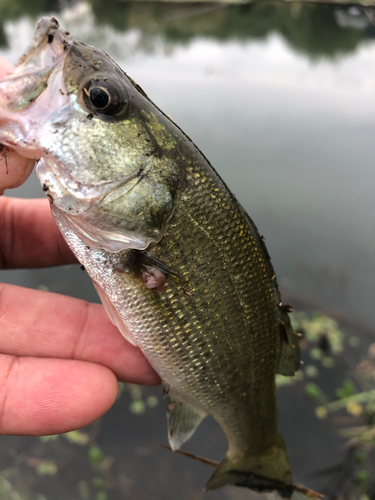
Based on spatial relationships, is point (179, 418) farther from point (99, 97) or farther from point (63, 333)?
point (99, 97)

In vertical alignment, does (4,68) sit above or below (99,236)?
above

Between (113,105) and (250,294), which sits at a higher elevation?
(113,105)

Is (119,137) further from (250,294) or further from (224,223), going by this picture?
(250,294)

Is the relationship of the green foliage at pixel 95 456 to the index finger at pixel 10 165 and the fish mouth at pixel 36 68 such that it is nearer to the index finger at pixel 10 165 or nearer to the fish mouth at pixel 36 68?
the index finger at pixel 10 165

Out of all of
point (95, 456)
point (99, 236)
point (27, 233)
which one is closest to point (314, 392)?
point (95, 456)

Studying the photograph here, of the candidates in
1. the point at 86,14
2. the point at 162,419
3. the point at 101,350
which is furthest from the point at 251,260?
the point at 86,14

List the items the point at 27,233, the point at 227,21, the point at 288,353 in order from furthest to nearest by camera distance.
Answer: the point at 227,21
the point at 27,233
the point at 288,353
